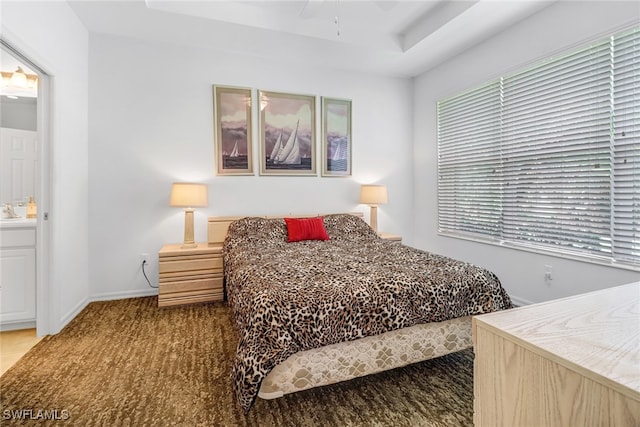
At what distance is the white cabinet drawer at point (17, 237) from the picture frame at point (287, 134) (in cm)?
221

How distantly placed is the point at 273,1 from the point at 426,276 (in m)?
2.95

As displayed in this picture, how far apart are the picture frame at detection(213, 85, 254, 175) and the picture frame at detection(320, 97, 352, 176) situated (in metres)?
0.98

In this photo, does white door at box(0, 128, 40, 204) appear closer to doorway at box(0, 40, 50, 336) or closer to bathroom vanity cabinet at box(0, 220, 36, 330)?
doorway at box(0, 40, 50, 336)

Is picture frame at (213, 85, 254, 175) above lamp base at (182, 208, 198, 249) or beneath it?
above

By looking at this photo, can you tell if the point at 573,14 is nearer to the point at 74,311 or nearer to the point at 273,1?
the point at 273,1

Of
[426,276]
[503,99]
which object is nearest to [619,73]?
[503,99]

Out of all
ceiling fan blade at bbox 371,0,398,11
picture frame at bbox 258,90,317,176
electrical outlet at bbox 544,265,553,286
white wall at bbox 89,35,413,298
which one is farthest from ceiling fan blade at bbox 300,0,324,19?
electrical outlet at bbox 544,265,553,286

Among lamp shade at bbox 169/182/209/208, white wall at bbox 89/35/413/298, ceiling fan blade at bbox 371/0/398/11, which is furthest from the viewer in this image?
white wall at bbox 89/35/413/298

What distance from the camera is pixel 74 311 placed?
2.82 metres

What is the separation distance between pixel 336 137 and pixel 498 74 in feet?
6.43

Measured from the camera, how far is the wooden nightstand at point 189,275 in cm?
302

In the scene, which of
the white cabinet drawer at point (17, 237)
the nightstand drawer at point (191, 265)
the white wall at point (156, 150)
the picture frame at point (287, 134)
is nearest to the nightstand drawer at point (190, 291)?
the nightstand drawer at point (191, 265)

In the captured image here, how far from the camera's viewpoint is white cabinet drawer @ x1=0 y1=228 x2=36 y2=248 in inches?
94.3

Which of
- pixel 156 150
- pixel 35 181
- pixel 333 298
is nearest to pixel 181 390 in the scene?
pixel 333 298
